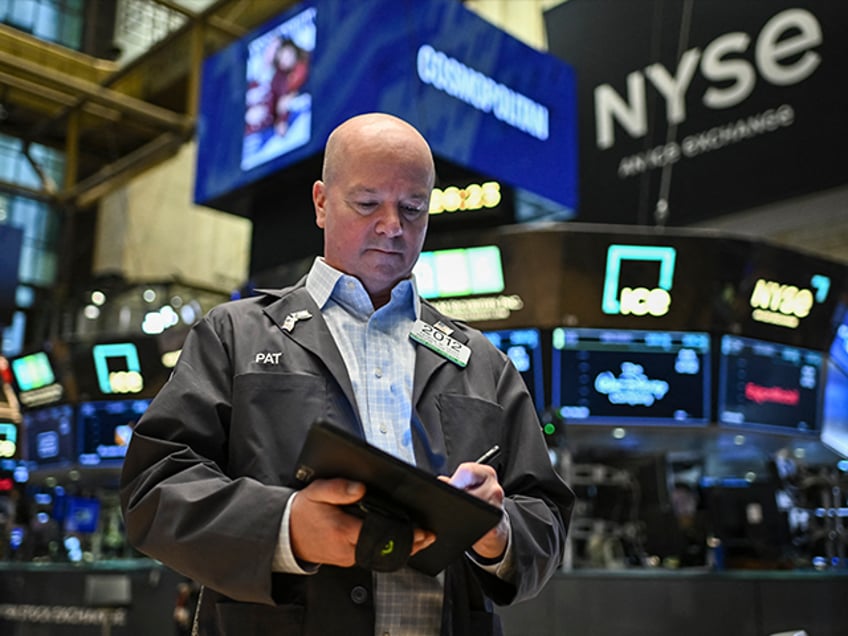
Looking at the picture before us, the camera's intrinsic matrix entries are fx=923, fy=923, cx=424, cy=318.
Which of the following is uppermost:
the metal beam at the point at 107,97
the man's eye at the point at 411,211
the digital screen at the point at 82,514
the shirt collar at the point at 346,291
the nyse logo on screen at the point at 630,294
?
the metal beam at the point at 107,97

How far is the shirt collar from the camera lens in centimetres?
168

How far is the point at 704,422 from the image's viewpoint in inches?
269

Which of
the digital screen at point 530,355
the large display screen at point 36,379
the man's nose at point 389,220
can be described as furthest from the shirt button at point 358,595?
the large display screen at point 36,379

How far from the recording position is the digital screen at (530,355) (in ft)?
22.3

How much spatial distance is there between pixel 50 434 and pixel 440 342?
29.9 feet

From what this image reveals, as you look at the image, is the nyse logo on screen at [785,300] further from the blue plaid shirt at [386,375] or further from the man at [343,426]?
the blue plaid shirt at [386,375]

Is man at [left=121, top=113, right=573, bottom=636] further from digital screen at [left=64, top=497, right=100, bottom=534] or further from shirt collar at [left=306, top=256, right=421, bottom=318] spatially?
digital screen at [left=64, top=497, right=100, bottom=534]

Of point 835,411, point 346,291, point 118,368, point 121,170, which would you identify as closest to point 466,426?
point 346,291

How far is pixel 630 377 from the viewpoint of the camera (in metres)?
6.80

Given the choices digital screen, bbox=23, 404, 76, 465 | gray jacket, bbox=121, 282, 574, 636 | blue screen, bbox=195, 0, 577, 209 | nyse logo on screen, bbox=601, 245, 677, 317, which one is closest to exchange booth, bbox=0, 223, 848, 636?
nyse logo on screen, bbox=601, 245, 677, 317

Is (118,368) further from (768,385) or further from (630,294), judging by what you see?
(768,385)

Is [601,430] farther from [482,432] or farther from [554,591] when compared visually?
[482,432]

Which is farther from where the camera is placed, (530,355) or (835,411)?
(835,411)

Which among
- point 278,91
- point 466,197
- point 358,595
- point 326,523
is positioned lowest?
point 358,595
